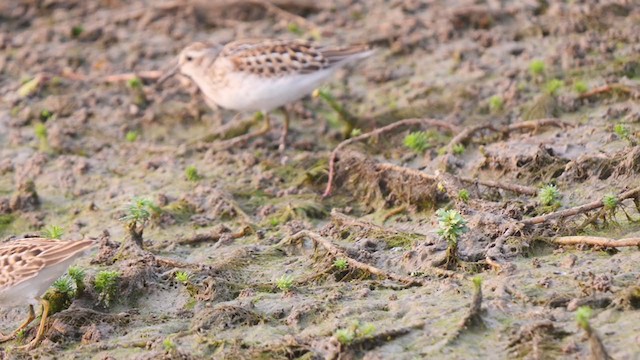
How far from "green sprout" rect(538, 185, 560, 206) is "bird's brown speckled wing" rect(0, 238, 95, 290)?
3250 millimetres

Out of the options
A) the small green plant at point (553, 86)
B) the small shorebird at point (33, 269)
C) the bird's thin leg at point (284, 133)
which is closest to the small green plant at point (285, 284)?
the small shorebird at point (33, 269)

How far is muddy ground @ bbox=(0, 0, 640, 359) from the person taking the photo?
661cm

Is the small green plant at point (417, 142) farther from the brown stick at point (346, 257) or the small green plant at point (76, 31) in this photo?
the small green plant at point (76, 31)

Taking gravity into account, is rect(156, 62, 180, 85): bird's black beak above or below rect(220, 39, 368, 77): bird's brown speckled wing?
below

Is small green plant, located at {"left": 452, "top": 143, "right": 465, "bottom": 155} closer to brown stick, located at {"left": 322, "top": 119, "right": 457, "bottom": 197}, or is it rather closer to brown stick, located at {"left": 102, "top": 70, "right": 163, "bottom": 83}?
brown stick, located at {"left": 322, "top": 119, "right": 457, "bottom": 197}

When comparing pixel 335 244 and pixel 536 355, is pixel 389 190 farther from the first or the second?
pixel 536 355

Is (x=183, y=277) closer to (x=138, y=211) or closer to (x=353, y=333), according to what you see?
(x=138, y=211)

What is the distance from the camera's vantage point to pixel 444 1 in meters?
13.1

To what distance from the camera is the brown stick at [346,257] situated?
23.5ft

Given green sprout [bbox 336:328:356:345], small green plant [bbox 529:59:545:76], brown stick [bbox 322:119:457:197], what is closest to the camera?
green sprout [bbox 336:328:356:345]

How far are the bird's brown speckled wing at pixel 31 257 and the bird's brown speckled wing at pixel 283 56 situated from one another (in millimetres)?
3962

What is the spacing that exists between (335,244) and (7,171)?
426 centimetres

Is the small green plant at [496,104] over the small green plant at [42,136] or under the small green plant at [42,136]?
over

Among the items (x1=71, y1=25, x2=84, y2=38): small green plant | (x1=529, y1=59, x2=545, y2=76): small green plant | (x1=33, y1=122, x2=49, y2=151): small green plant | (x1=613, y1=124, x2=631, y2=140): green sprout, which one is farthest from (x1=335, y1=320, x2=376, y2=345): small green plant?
(x1=71, y1=25, x2=84, y2=38): small green plant
